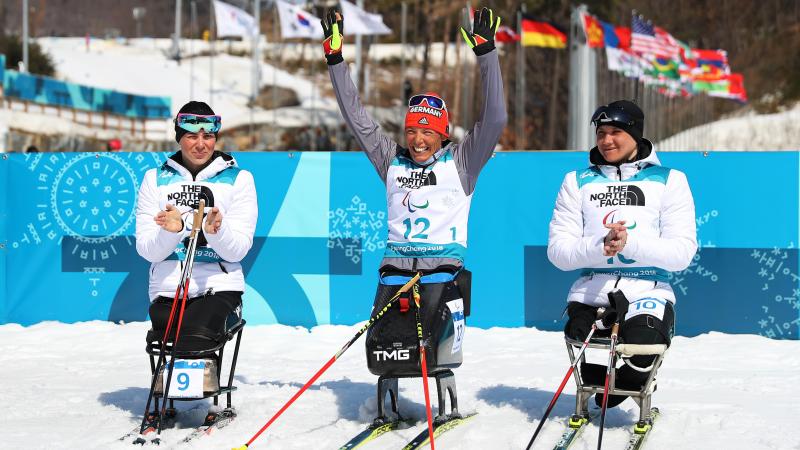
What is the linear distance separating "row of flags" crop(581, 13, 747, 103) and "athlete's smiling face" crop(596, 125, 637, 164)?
14950 mm

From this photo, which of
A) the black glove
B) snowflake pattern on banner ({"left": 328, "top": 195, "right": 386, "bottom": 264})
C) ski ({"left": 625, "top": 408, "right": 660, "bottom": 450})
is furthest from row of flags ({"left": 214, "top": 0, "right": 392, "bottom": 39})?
ski ({"left": 625, "top": 408, "right": 660, "bottom": 450})

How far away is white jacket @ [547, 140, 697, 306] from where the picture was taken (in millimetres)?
5598

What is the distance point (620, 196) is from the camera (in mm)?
5695

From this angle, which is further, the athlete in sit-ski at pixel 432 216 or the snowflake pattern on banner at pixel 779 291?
the snowflake pattern on banner at pixel 779 291

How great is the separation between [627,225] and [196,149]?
243 cm

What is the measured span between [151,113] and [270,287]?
4291 centimetres

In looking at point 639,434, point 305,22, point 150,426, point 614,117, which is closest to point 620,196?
point 614,117

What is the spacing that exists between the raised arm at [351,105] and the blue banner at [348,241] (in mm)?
3745

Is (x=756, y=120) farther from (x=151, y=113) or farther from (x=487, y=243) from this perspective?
(x=487, y=243)

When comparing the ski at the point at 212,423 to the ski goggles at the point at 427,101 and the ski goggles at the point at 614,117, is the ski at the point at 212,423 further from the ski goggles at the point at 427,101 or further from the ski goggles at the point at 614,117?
the ski goggles at the point at 614,117

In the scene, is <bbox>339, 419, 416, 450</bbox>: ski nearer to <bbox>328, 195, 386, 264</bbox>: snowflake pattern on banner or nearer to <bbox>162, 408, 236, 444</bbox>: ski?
<bbox>162, 408, 236, 444</bbox>: ski

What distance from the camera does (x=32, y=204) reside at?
10.5 metres

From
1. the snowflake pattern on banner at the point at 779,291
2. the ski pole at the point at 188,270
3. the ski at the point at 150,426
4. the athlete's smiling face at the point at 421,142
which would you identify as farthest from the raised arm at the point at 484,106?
the snowflake pattern on banner at the point at 779,291

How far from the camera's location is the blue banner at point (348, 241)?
9.55 metres
